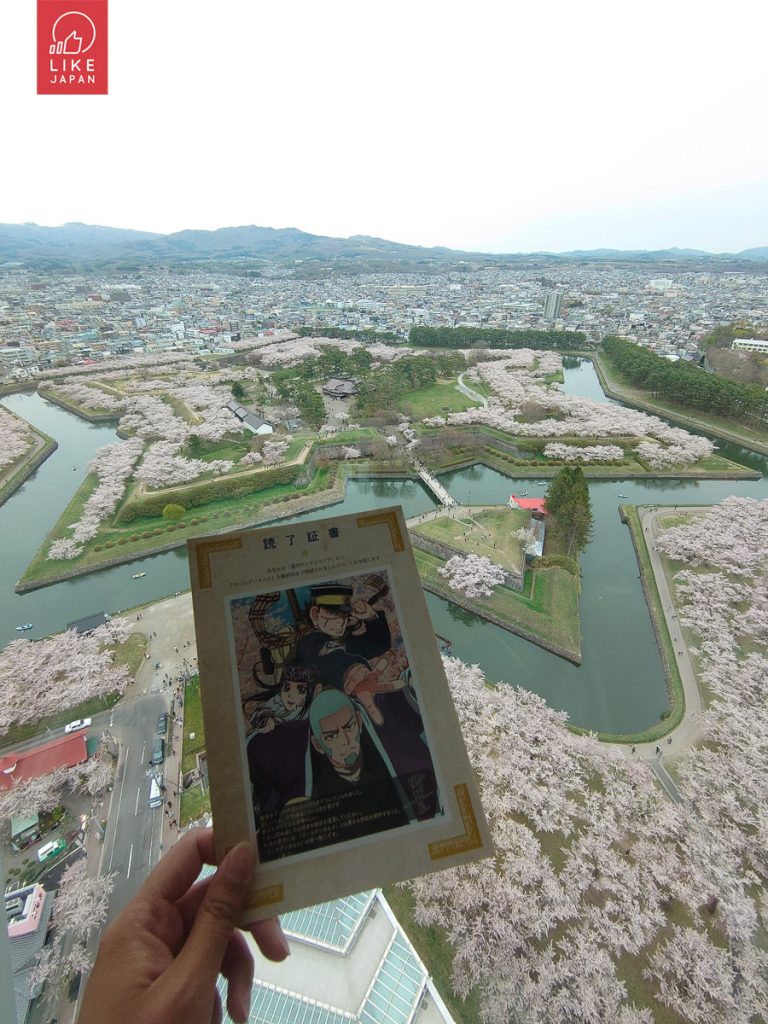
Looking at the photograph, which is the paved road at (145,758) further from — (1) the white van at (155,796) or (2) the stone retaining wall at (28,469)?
(2) the stone retaining wall at (28,469)

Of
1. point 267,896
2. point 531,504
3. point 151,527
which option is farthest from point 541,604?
point 151,527

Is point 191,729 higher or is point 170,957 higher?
point 170,957

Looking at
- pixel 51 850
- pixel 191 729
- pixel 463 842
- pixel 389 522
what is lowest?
pixel 51 850

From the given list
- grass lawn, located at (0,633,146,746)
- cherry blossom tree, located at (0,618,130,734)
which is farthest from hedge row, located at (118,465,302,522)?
grass lawn, located at (0,633,146,746)

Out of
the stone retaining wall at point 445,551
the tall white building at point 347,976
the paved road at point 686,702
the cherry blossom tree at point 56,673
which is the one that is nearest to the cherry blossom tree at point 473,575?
the stone retaining wall at point 445,551

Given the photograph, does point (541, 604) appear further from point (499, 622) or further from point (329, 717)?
point (329, 717)

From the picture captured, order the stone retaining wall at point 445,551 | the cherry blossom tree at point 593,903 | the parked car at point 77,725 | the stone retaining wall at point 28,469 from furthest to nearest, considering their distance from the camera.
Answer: the stone retaining wall at point 28,469 → the stone retaining wall at point 445,551 → the parked car at point 77,725 → the cherry blossom tree at point 593,903

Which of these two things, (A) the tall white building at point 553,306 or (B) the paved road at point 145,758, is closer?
(B) the paved road at point 145,758
